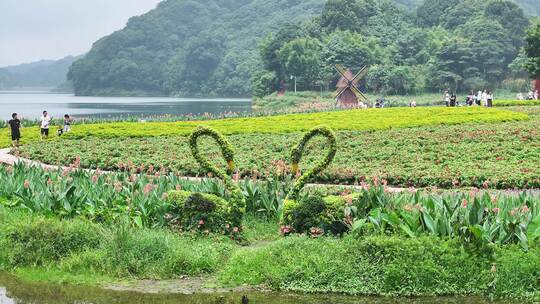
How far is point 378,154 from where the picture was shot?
19.4m

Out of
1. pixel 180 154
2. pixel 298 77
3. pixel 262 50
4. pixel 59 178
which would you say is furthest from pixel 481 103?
pixel 262 50

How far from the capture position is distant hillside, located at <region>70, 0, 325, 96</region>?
143 m

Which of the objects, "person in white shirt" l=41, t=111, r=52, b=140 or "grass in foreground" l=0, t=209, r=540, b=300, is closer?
"grass in foreground" l=0, t=209, r=540, b=300

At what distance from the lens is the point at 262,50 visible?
307 ft

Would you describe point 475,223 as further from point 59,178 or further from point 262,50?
point 262,50

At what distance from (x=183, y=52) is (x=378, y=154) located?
138480mm

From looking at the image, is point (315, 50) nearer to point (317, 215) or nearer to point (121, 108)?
point (121, 108)

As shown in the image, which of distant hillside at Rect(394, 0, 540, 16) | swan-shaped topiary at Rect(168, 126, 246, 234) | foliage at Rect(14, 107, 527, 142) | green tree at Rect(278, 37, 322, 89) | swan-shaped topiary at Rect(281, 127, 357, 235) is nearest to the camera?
swan-shaped topiary at Rect(281, 127, 357, 235)

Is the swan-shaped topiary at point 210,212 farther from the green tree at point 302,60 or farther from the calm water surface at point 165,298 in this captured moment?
the green tree at point 302,60

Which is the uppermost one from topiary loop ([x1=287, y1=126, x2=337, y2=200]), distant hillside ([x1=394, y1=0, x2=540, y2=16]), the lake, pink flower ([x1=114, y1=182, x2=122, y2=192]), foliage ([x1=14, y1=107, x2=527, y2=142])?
distant hillside ([x1=394, y1=0, x2=540, y2=16])

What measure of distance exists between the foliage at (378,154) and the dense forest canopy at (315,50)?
105 ft

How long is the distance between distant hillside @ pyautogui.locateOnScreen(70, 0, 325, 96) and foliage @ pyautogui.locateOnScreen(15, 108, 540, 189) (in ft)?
352

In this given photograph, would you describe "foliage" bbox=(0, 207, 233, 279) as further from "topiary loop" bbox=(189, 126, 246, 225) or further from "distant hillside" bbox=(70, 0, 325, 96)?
"distant hillside" bbox=(70, 0, 325, 96)

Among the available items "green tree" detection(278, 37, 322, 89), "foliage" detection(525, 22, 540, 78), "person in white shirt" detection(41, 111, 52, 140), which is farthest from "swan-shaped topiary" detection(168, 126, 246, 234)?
"green tree" detection(278, 37, 322, 89)
